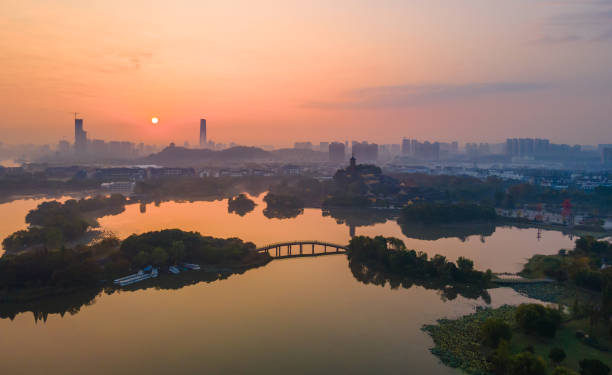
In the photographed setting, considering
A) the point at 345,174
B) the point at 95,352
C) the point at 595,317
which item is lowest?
the point at 95,352

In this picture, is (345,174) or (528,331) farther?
(345,174)

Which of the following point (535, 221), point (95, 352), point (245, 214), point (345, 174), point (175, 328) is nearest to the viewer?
point (95, 352)

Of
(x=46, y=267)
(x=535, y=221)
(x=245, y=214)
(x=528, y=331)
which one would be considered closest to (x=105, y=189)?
(x=245, y=214)

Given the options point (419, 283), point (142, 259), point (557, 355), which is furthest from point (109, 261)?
point (557, 355)

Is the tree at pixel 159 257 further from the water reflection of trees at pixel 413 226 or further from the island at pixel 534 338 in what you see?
the water reflection of trees at pixel 413 226

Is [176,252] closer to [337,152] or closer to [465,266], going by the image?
[465,266]

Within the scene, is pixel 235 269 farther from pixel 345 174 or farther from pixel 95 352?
pixel 345 174
